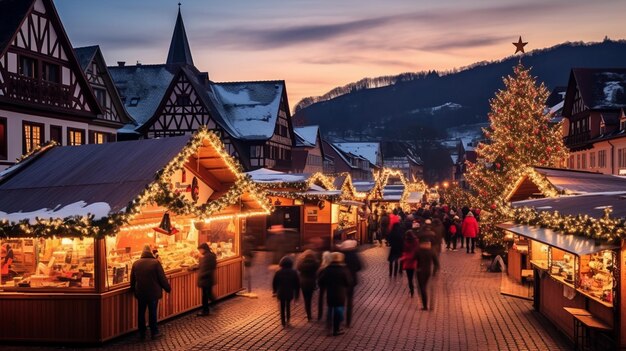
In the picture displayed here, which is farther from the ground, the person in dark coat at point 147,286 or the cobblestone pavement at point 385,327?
the person in dark coat at point 147,286

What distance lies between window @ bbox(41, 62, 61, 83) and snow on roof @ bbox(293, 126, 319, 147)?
40.4 m

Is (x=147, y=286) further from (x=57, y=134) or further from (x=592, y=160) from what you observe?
(x=592, y=160)

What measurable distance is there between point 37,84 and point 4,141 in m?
2.94

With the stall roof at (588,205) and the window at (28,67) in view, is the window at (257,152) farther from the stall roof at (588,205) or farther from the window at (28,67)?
the stall roof at (588,205)

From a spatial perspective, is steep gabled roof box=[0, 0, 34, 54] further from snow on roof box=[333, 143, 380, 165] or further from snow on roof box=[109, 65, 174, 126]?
snow on roof box=[333, 143, 380, 165]

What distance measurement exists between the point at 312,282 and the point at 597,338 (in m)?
5.76

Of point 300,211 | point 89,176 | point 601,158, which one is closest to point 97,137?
point 300,211

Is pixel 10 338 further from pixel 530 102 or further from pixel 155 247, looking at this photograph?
pixel 530 102

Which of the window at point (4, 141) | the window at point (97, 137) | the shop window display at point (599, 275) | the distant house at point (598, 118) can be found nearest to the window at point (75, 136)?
the window at point (97, 137)

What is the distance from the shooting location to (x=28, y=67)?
29109 millimetres

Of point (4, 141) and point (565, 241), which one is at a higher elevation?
point (4, 141)

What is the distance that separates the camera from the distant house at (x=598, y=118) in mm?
41312

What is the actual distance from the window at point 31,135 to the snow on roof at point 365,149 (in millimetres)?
78072

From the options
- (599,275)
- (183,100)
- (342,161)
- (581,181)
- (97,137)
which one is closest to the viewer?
(599,275)
